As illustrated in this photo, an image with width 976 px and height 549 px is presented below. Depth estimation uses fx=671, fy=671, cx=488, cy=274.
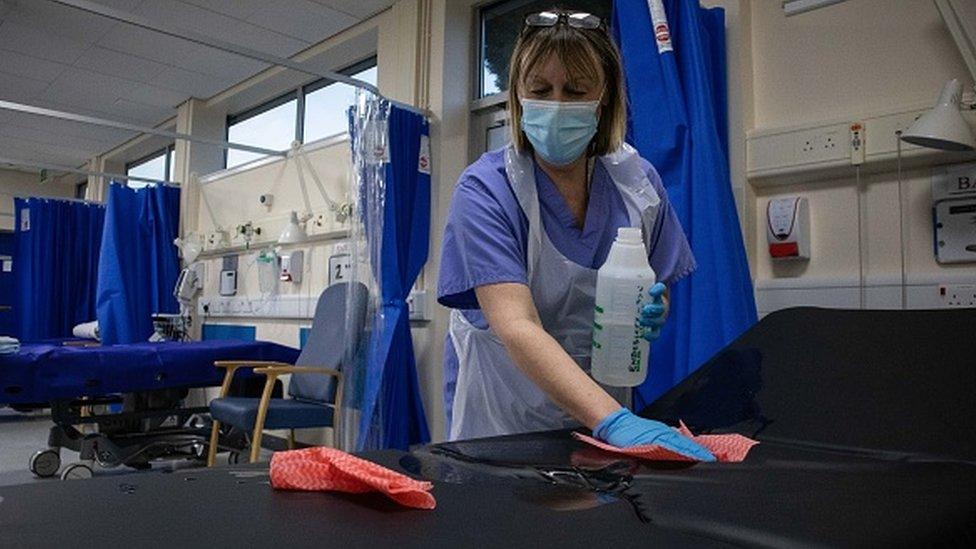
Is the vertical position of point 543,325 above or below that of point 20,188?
below

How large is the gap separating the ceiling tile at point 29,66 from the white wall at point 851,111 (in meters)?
4.65

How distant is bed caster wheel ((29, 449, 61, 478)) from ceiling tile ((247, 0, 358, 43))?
260 centimetres

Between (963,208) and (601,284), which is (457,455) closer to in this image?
(601,284)

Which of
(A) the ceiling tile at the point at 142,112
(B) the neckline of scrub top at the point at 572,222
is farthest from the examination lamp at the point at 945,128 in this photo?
(A) the ceiling tile at the point at 142,112

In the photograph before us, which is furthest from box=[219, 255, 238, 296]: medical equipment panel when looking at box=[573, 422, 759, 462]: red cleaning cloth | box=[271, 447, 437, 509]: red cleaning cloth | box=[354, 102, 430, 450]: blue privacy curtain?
box=[271, 447, 437, 509]: red cleaning cloth

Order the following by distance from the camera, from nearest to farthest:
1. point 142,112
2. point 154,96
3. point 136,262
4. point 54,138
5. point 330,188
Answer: point 330,188 < point 136,262 < point 154,96 < point 142,112 < point 54,138

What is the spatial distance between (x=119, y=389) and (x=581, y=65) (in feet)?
9.66

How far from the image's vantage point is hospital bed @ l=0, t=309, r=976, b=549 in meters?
0.48

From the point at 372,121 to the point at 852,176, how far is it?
1.96 meters

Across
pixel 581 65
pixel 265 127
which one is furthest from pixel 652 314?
pixel 265 127

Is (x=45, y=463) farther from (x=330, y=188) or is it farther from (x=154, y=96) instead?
(x=154, y=96)

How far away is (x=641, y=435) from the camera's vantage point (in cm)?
81

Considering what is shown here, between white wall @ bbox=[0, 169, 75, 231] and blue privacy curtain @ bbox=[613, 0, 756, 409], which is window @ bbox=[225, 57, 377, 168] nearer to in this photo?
blue privacy curtain @ bbox=[613, 0, 756, 409]

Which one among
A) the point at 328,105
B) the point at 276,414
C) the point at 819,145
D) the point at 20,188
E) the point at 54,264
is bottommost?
the point at 276,414
